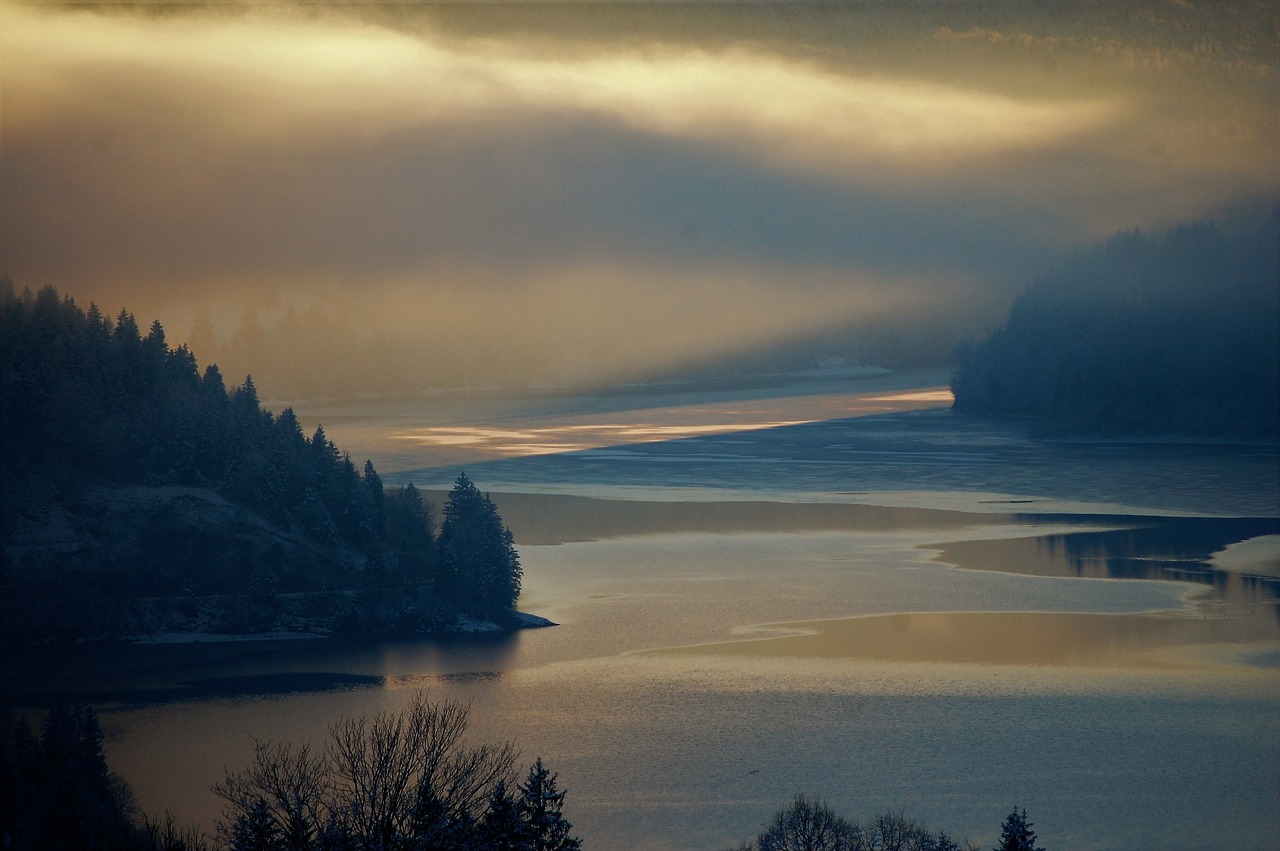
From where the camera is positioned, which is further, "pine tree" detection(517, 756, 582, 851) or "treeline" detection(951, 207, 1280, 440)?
"treeline" detection(951, 207, 1280, 440)

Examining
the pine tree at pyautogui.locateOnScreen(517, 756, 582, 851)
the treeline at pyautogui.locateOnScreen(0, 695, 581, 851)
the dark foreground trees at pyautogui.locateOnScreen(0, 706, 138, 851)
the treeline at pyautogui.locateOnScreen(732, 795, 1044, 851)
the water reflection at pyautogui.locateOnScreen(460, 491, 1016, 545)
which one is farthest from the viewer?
the water reflection at pyautogui.locateOnScreen(460, 491, 1016, 545)

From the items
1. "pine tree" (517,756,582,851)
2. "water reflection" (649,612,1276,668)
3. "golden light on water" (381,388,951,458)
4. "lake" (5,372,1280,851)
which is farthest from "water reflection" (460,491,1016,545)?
"pine tree" (517,756,582,851)

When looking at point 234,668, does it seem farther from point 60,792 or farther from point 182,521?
point 60,792

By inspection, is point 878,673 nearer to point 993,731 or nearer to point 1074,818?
point 993,731

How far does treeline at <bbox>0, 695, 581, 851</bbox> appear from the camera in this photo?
1656cm

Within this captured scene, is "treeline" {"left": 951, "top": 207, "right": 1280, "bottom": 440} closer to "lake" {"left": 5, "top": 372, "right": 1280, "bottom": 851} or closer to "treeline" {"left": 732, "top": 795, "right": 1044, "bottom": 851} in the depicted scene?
"lake" {"left": 5, "top": 372, "right": 1280, "bottom": 851}

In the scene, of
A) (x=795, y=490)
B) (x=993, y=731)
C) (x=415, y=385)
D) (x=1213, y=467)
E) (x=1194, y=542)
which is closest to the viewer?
(x=993, y=731)

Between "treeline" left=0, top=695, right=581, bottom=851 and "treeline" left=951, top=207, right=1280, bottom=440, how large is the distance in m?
97.3

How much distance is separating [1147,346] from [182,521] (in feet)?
320

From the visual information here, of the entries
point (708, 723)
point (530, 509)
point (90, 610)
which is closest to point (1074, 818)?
point (708, 723)

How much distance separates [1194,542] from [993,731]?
109 feet

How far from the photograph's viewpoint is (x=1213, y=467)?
92000mm

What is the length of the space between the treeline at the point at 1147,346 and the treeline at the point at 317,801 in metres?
97.3

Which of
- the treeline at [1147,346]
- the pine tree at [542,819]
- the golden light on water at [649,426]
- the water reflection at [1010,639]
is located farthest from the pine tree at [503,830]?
the treeline at [1147,346]
